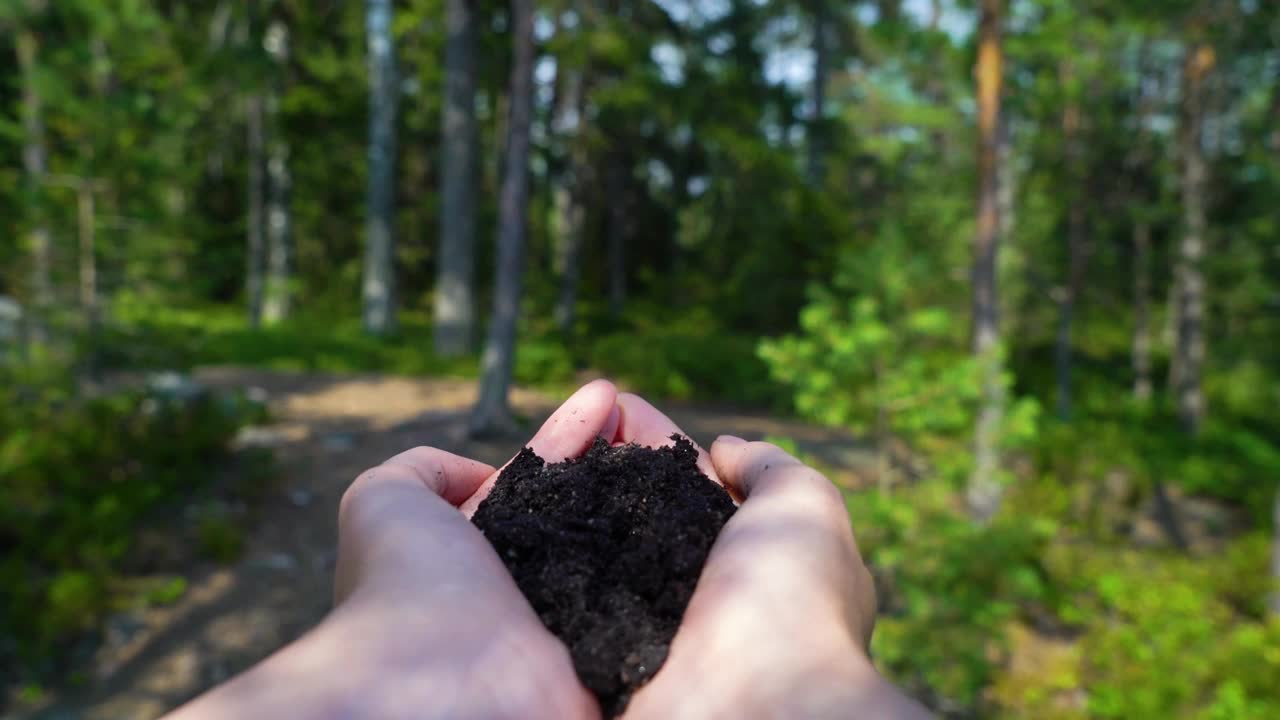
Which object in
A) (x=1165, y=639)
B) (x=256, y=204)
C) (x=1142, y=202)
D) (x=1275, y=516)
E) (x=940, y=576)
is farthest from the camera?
(x=256, y=204)

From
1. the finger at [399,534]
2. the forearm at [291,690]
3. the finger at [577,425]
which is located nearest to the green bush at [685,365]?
the finger at [577,425]

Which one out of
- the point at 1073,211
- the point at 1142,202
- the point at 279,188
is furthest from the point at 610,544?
the point at 279,188

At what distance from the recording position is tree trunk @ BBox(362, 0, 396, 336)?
15227 millimetres

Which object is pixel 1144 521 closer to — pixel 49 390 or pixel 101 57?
pixel 49 390

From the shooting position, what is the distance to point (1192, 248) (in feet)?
45.6

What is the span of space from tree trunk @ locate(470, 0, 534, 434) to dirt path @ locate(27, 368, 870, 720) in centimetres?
43

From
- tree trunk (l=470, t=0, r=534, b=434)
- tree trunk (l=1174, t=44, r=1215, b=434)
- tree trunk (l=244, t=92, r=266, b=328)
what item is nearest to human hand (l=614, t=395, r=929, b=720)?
tree trunk (l=470, t=0, r=534, b=434)

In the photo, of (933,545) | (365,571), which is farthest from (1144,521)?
(365,571)

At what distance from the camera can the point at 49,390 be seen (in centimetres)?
729

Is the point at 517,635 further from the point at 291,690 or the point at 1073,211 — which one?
the point at 1073,211

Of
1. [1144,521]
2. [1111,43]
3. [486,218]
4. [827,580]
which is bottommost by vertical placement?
[1144,521]

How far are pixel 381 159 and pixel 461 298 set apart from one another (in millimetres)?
4156

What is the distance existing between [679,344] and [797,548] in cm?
1092

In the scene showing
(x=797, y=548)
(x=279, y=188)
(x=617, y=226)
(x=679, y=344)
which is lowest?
(x=679, y=344)
